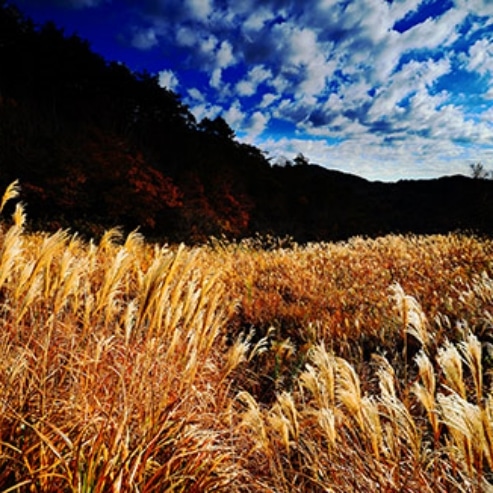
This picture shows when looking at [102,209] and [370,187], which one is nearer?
[102,209]

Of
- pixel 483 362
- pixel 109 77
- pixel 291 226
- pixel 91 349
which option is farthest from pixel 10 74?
pixel 483 362

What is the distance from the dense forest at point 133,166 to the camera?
1381cm

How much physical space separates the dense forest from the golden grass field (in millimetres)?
9654

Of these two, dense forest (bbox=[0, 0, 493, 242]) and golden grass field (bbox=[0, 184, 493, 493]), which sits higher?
dense forest (bbox=[0, 0, 493, 242])

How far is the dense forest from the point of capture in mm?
13812

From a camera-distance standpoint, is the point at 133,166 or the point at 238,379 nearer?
the point at 238,379

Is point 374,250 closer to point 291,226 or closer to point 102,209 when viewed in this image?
point 102,209

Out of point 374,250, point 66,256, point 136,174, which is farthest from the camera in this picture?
point 136,174

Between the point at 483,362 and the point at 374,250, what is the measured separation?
5295 mm

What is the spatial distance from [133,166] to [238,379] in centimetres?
1368

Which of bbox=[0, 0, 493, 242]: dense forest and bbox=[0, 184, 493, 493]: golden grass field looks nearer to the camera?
bbox=[0, 184, 493, 493]: golden grass field

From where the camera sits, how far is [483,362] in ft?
8.62

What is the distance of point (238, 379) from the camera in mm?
2777

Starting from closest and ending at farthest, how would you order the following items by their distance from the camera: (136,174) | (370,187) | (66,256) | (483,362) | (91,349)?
(66,256) < (91,349) < (483,362) < (136,174) < (370,187)
